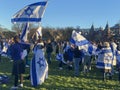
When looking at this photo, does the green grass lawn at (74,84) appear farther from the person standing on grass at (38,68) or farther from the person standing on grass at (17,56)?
the person standing on grass at (17,56)

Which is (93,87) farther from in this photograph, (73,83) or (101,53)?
(101,53)

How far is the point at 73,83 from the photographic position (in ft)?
61.3

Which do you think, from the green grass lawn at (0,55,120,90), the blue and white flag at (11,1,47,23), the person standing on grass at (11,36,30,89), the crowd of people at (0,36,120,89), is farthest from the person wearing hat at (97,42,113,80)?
the person standing on grass at (11,36,30,89)

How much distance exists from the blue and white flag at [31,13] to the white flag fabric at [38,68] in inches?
52.6

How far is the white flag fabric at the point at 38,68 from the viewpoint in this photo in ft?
54.5

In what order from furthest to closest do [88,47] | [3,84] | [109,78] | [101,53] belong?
1. [88,47]
2. [109,78]
3. [101,53]
4. [3,84]

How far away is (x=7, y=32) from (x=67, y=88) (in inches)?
3169

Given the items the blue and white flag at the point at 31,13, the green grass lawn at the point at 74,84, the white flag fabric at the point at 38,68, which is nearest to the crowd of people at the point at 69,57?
the white flag fabric at the point at 38,68

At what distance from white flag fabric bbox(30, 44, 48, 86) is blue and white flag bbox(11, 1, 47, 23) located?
134 cm

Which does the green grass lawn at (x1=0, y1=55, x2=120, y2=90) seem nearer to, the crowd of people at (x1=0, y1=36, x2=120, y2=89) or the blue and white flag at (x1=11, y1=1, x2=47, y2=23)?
the crowd of people at (x1=0, y1=36, x2=120, y2=89)

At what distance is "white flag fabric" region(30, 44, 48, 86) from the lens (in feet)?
54.5

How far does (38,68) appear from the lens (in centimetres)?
1673

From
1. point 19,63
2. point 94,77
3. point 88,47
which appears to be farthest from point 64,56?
point 19,63

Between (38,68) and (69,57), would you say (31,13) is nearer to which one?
(38,68)
